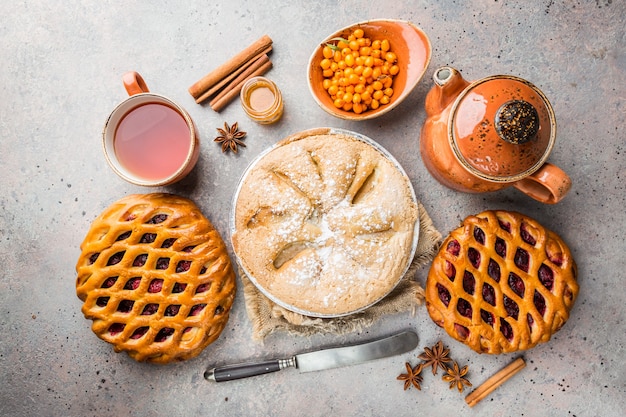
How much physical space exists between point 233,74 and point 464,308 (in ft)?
4.12

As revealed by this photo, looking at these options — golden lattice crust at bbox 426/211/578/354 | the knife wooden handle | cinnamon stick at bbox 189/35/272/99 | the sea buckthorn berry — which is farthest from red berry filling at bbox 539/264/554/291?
cinnamon stick at bbox 189/35/272/99

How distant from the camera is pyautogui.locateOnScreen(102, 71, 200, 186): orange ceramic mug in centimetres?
162

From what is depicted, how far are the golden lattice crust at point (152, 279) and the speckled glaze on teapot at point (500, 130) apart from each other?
3.07 ft

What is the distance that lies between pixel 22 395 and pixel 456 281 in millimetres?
1778

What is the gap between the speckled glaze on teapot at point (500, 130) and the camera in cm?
127

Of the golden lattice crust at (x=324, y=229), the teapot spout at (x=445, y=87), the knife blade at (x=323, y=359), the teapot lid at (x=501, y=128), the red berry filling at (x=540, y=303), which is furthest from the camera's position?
the knife blade at (x=323, y=359)

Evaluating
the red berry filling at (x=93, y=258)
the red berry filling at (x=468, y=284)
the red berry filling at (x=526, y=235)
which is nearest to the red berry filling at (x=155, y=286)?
the red berry filling at (x=93, y=258)

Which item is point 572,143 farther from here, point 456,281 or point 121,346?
point 121,346

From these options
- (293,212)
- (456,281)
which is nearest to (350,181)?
(293,212)

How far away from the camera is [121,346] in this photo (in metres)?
1.65

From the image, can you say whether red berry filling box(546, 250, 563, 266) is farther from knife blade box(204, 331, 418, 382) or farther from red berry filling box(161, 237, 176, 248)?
red berry filling box(161, 237, 176, 248)

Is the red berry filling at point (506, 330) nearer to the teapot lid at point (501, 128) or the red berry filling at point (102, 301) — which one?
the teapot lid at point (501, 128)

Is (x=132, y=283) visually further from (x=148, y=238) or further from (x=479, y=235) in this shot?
(x=479, y=235)

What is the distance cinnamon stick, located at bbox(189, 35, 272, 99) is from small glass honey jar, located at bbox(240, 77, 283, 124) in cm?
14
